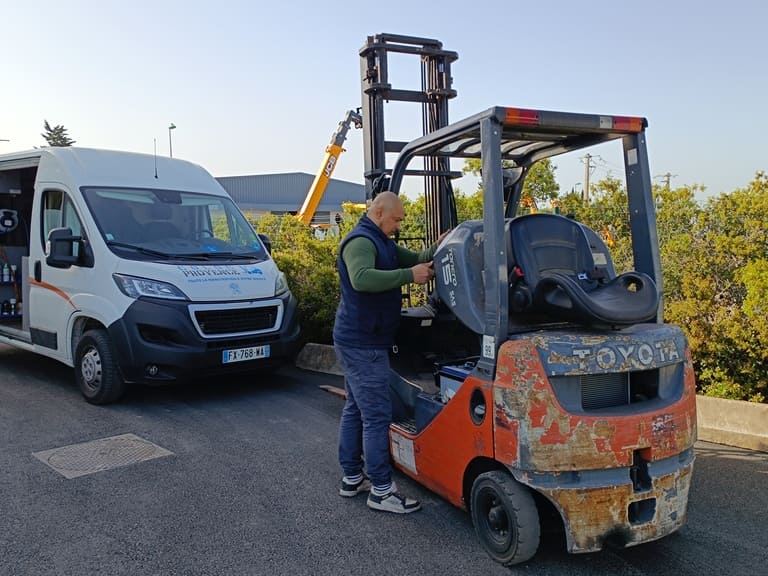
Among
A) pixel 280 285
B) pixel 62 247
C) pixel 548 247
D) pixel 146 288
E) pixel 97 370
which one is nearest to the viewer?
pixel 548 247

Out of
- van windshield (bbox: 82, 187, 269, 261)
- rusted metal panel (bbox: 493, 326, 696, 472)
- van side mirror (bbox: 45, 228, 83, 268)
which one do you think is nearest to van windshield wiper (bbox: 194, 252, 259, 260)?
van windshield (bbox: 82, 187, 269, 261)

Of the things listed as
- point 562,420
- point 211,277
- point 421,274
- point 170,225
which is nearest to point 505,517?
point 562,420

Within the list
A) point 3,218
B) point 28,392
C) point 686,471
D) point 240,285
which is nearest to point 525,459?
point 686,471

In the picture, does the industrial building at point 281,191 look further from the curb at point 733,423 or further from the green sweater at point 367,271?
the green sweater at point 367,271

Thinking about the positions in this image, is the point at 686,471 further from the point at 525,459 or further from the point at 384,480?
the point at 384,480

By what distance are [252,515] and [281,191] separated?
193 feet

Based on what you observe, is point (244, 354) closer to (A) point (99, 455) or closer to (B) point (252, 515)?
(A) point (99, 455)

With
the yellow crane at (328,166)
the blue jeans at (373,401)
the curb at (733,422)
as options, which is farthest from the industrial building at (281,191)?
the blue jeans at (373,401)

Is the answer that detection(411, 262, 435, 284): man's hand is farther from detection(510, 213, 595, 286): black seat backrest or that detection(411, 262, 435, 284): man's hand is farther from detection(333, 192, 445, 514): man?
detection(510, 213, 595, 286): black seat backrest

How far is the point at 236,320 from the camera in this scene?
22.0 ft

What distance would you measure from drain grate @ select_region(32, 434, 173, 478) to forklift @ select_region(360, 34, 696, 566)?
2296 mm

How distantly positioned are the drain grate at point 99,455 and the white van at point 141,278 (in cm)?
104

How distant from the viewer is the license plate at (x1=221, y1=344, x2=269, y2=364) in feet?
21.5

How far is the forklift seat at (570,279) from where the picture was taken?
3.22 metres
